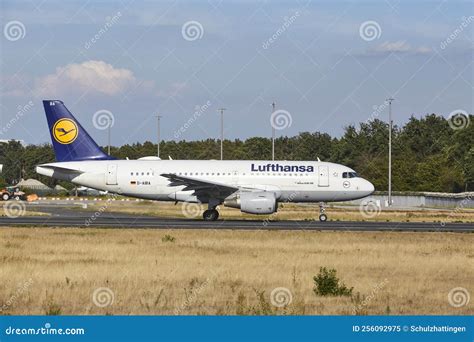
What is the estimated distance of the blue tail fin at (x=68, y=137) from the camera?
5328cm

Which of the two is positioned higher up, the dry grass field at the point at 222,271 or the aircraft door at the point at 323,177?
the aircraft door at the point at 323,177

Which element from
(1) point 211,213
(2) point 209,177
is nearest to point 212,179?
(2) point 209,177

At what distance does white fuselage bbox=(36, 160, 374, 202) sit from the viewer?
5078 centimetres

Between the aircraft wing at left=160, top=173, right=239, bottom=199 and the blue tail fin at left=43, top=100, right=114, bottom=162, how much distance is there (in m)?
6.47

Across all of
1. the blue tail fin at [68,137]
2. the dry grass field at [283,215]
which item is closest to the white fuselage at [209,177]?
the blue tail fin at [68,137]

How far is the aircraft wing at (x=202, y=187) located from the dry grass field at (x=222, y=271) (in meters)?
9.70

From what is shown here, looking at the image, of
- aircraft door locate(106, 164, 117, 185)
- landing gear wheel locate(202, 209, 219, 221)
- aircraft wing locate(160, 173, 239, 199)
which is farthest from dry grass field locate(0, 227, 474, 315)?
aircraft door locate(106, 164, 117, 185)

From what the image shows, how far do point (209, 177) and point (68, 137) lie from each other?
9624mm

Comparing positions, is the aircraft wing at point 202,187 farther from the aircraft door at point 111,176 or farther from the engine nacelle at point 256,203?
the aircraft door at point 111,176

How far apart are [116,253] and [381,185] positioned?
265 feet

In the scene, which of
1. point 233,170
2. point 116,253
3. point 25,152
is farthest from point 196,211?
point 25,152

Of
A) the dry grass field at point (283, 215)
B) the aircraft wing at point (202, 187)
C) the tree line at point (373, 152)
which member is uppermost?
the tree line at point (373, 152)

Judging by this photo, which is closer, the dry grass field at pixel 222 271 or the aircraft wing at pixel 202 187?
the dry grass field at pixel 222 271

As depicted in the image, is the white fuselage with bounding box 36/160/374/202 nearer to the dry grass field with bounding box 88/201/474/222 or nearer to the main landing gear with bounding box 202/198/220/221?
the main landing gear with bounding box 202/198/220/221
